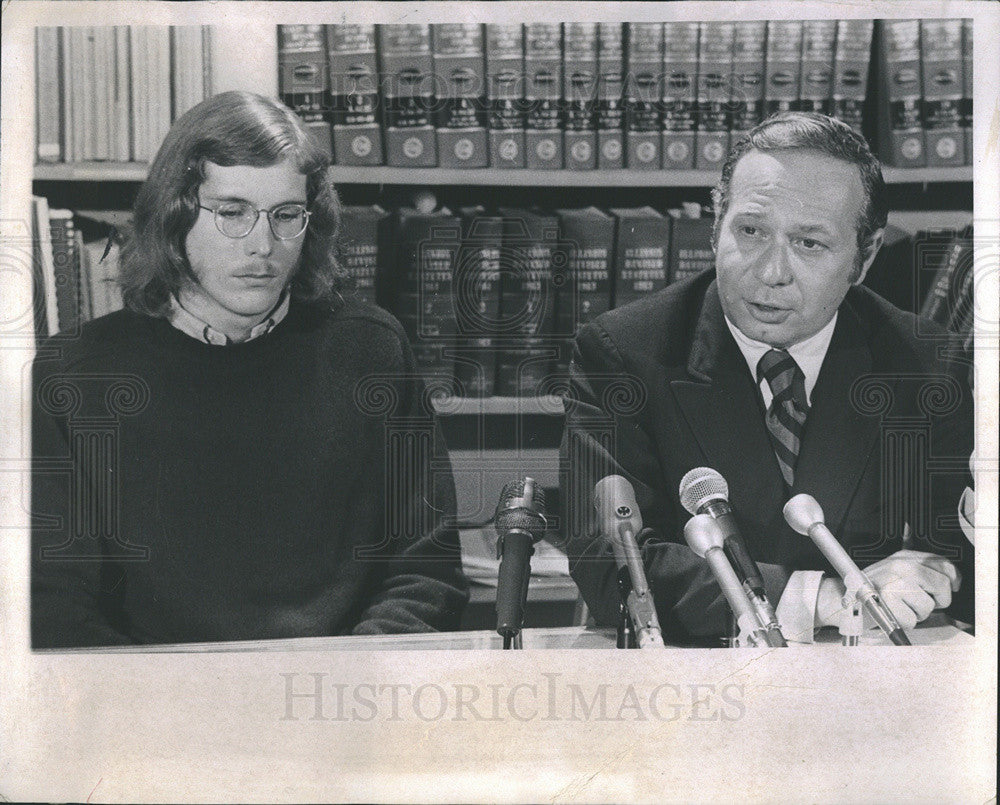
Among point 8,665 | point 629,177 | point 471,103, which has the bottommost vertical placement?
point 8,665

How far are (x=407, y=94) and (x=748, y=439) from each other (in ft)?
3.10

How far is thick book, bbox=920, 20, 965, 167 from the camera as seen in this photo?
2.13 meters

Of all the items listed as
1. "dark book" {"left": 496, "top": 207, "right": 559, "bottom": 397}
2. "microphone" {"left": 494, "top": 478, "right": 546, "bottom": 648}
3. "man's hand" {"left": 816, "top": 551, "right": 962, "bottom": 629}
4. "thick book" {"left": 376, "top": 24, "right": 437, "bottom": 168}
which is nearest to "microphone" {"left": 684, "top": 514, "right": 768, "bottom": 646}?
"man's hand" {"left": 816, "top": 551, "right": 962, "bottom": 629}

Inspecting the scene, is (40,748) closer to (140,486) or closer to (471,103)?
(140,486)

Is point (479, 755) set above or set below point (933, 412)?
below

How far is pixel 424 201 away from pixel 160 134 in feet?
1.72

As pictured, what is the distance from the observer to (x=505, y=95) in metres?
2.12

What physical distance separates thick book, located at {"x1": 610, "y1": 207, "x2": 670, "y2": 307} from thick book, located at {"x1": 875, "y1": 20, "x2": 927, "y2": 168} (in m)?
0.46

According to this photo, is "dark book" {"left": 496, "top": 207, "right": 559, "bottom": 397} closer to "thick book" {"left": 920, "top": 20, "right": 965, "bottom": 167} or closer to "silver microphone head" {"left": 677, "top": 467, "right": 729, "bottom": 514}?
"silver microphone head" {"left": 677, "top": 467, "right": 729, "bottom": 514}

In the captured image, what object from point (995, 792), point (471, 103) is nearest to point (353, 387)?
point (471, 103)

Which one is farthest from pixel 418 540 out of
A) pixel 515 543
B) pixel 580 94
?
pixel 580 94

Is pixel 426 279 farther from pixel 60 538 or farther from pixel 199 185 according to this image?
pixel 60 538

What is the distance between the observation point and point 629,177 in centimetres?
212

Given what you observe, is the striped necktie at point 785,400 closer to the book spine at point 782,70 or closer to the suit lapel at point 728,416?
the suit lapel at point 728,416
